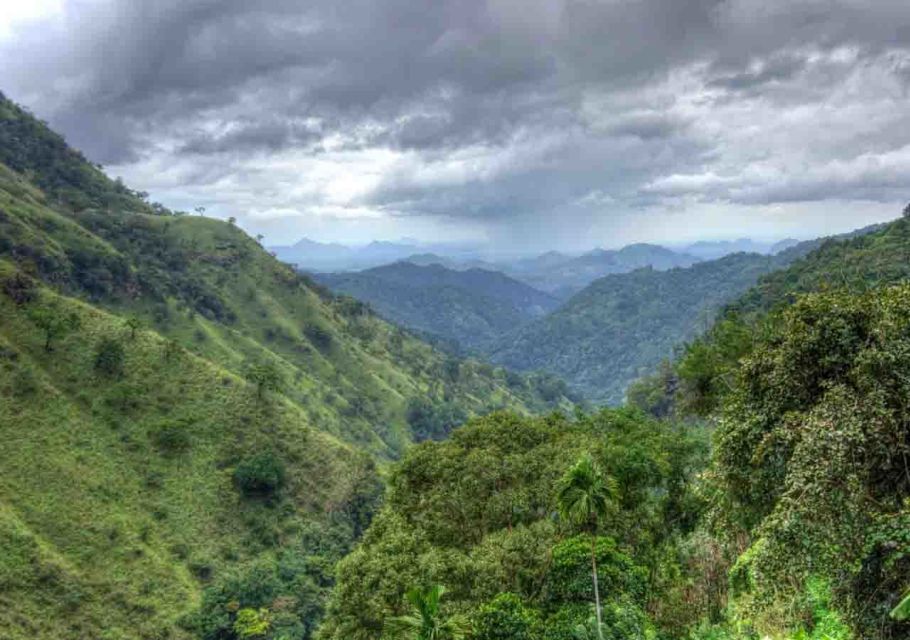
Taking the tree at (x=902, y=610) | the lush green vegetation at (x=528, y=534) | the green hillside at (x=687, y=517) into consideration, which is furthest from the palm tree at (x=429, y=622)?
the tree at (x=902, y=610)

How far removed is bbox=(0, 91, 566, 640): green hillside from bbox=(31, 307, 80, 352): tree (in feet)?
0.88

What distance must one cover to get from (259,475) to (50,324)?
118 feet

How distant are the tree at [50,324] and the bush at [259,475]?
31.4 metres

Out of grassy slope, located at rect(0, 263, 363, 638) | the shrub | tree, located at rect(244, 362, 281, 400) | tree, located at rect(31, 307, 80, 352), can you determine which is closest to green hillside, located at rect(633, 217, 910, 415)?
grassy slope, located at rect(0, 263, 363, 638)

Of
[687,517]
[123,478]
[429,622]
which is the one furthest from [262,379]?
[429,622]

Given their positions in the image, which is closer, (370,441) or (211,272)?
(370,441)

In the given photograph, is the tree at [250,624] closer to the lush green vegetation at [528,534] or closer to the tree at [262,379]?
the lush green vegetation at [528,534]

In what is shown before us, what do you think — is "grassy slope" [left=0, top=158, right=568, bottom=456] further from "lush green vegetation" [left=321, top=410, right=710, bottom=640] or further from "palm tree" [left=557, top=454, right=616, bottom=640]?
"palm tree" [left=557, top=454, right=616, bottom=640]

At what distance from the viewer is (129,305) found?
130 m

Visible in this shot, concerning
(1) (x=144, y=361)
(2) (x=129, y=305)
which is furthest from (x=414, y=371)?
(1) (x=144, y=361)

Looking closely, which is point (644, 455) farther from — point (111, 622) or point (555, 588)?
point (111, 622)

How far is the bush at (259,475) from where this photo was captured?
77.5 metres

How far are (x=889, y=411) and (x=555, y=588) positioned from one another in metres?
15.5

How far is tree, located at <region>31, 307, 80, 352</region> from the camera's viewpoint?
3140 inches
